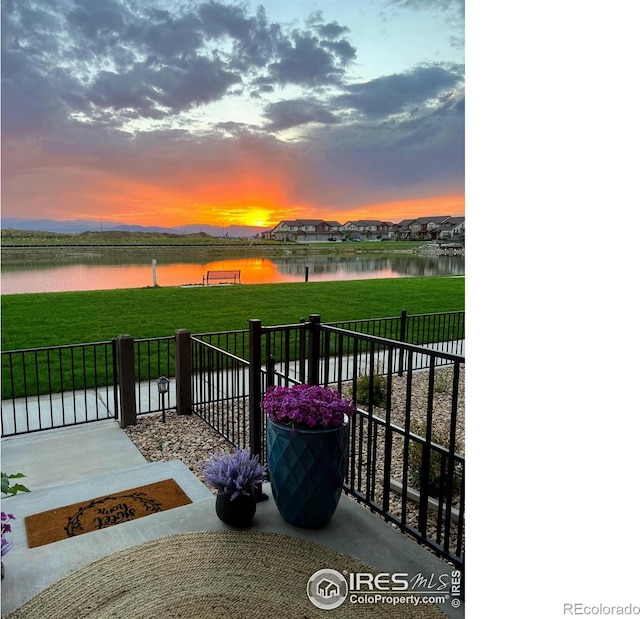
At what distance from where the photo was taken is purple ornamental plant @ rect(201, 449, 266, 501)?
6.32 ft

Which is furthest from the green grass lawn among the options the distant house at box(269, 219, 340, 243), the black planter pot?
the distant house at box(269, 219, 340, 243)

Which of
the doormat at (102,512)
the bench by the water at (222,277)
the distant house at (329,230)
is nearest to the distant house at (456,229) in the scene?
the doormat at (102,512)

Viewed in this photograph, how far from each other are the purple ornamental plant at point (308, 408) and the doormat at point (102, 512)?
1.01 metres

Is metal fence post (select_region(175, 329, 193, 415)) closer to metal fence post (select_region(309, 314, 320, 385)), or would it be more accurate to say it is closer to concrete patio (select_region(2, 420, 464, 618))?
concrete patio (select_region(2, 420, 464, 618))

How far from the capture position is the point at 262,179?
7.63 meters

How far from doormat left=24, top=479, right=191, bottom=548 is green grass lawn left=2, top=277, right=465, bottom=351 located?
3.89 m

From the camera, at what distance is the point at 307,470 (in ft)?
6.17

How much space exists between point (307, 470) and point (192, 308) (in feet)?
23.5

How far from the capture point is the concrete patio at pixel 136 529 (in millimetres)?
1727

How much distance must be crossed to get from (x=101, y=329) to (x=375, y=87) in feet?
17.2

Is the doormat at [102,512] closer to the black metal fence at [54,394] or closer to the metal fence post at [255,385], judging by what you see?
the metal fence post at [255,385]
